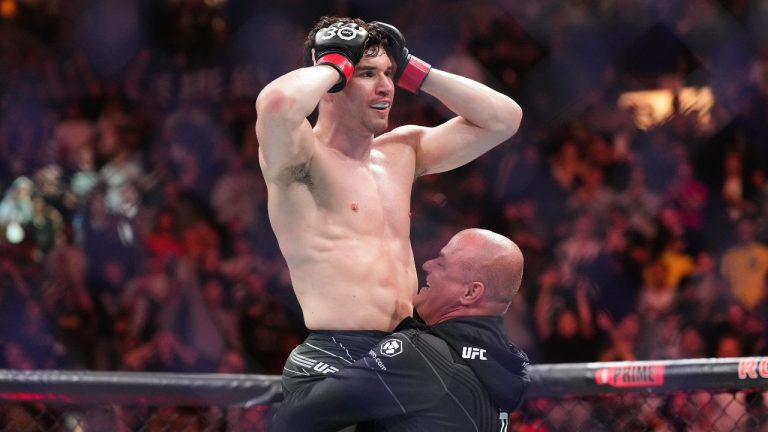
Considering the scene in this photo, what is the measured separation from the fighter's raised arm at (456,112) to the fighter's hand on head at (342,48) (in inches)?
5.6

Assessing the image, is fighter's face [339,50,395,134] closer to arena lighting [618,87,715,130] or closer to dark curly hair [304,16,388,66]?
dark curly hair [304,16,388,66]

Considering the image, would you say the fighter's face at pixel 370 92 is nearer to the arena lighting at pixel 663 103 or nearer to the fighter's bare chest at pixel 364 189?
the fighter's bare chest at pixel 364 189

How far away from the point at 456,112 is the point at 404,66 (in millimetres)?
155

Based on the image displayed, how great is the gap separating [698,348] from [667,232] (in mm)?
596

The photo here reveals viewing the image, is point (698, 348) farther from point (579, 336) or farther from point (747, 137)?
point (747, 137)

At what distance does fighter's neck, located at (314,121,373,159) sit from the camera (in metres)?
1.98

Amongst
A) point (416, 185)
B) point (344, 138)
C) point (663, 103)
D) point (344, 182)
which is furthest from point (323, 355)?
point (663, 103)

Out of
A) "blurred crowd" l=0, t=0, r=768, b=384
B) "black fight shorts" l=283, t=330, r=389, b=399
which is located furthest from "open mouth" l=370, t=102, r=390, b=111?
"blurred crowd" l=0, t=0, r=768, b=384

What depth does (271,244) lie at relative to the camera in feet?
13.5

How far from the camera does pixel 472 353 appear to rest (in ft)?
5.84

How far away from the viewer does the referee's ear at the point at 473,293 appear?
1.82 metres

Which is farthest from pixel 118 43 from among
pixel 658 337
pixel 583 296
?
pixel 658 337

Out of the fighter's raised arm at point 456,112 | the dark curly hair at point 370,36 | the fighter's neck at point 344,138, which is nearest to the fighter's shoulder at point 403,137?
the fighter's raised arm at point 456,112

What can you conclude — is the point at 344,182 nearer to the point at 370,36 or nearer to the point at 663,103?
the point at 370,36
